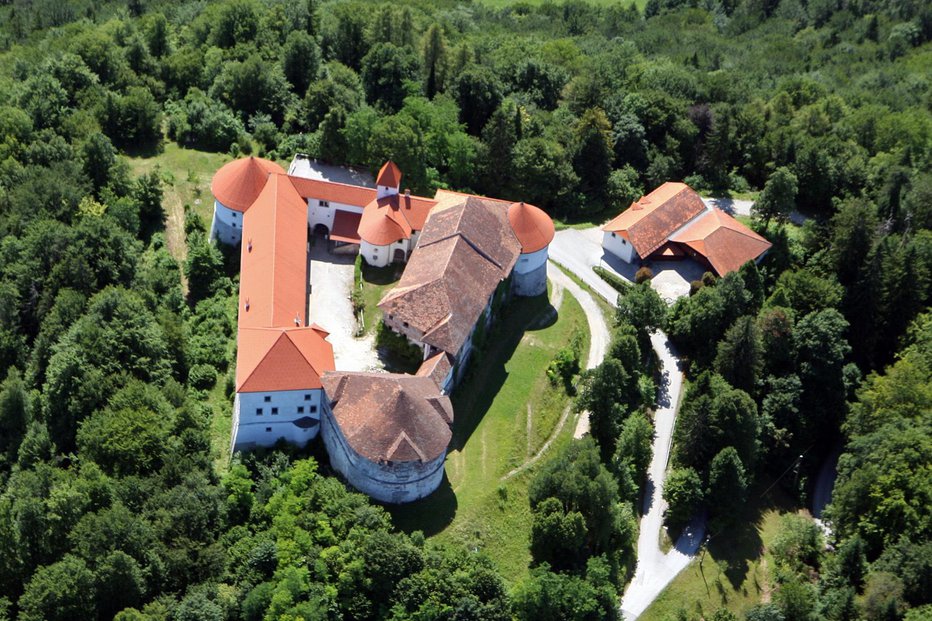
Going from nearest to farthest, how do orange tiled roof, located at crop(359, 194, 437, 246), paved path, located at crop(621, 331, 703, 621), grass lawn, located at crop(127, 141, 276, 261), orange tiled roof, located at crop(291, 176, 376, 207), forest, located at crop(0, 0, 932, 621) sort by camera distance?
forest, located at crop(0, 0, 932, 621) → paved path, located at crop(621, 331, 703, 621) → orange tiled roof, located at crop(359, 194, 437, 246) → orange tiled roof, located at crop(291, 176, 376, 207) → grass lawn, located at crop(127, 141, 276, 261)

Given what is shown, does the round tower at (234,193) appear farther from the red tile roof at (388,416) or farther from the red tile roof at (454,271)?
the red tile roof at (388,416)

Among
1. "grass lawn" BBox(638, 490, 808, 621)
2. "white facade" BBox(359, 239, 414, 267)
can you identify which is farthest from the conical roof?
"grass lawn" BBox(638, 490, 808, 621)

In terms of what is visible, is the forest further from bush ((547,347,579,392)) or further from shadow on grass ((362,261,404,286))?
shadow on grass ((362,261,404,286))

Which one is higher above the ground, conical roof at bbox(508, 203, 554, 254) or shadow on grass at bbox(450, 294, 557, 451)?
conical roof at bbox(508, 203, 554, 254)

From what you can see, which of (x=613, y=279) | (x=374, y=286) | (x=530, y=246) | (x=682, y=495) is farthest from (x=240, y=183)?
(x=682, y=495)

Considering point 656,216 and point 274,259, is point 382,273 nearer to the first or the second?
point 274,259

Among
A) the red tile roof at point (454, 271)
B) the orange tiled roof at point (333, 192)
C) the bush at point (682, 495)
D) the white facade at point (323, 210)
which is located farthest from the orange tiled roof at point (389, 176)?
the bush at point (682, 495)
